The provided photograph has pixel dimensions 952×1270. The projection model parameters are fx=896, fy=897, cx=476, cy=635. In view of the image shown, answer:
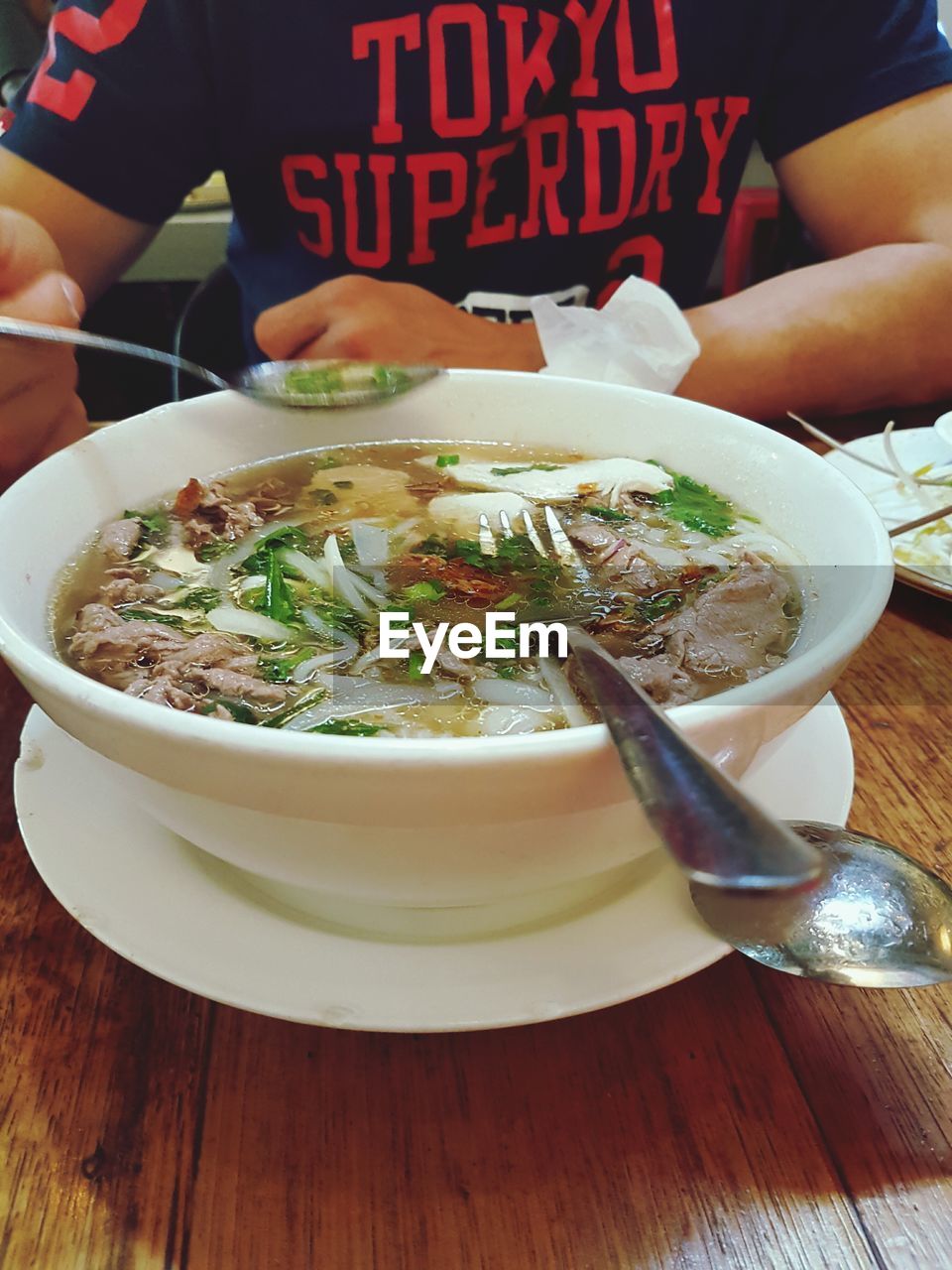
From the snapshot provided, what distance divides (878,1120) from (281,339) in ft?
4.52

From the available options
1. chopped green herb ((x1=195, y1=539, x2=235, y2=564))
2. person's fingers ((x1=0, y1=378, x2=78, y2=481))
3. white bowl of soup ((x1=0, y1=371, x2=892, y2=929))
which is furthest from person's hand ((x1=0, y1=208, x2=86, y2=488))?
chopped green herb ((x1=195, y1=539, x2=235, y2=564))

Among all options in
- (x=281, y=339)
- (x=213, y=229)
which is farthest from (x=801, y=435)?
(x=213, y=229)

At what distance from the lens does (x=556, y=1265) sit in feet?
1.55

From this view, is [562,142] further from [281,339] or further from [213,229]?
[213,229]

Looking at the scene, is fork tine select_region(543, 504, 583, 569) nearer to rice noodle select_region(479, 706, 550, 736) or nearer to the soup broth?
the soup broth

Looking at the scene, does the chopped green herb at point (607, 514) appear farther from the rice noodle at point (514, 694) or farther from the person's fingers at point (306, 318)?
the person's fingers at point (306, 318)

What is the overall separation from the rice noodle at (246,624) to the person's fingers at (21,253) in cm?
70

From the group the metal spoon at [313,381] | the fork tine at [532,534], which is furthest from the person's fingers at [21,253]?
the fork tine at [532,534]

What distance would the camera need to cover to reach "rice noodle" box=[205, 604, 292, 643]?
0.86m

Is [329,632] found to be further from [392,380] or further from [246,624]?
[392,380]

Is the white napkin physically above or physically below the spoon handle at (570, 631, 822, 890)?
below

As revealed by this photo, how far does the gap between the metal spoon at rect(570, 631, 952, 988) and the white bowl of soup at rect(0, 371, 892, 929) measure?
0.11 feet

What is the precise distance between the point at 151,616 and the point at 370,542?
0.89 ft

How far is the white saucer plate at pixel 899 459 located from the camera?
133 cm
